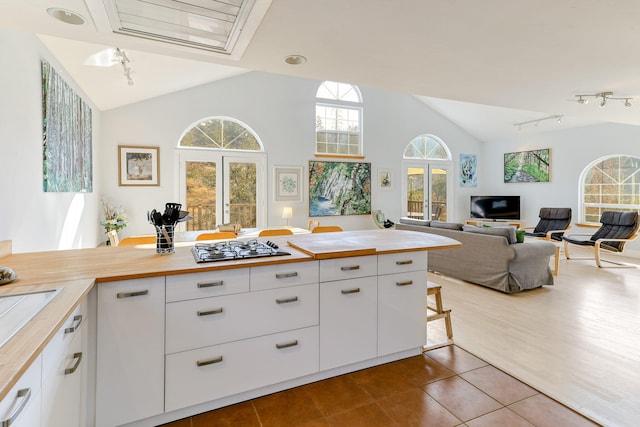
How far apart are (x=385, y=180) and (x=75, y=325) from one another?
690 centimetres

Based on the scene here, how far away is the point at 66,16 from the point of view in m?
1.70


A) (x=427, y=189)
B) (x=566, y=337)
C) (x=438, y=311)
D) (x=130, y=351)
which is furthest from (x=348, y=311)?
(x=427, y=189)

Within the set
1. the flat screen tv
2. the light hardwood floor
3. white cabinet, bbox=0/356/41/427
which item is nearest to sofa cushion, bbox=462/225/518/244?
the light hardwood floor

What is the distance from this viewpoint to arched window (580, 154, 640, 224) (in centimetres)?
611

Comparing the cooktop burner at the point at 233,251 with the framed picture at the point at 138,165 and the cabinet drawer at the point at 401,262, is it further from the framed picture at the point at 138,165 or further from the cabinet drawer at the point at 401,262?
the framed picture at the point at 138,165

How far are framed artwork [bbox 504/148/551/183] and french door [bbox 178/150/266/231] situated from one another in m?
6.07

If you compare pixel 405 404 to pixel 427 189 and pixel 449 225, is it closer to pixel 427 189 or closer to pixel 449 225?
pixel 449 225

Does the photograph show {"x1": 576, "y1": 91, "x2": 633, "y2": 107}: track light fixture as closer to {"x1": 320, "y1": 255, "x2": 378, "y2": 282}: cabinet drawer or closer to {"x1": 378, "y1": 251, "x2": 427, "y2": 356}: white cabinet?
{"x1": 378, "y1": 251, "x2": 427, "y2": 356}: white cabinet

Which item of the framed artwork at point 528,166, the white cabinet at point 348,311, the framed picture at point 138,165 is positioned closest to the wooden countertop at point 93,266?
the white cabinet at point 348,311

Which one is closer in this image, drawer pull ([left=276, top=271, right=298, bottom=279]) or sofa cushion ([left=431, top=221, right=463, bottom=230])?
drawer pull ([left=276, top=271, right=298, bottom=279])

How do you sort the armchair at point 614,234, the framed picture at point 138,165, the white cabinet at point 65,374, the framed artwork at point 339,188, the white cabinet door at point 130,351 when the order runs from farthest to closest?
the framed artwork at point 339,188 < the framed picture at point 138,165 < the armchair at point 614,234 < the white cabinet door at point 130,351 < the white cabinet at point 65,374

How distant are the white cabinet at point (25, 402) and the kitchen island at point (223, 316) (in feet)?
0.57

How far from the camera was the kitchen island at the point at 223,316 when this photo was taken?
1.54 meters

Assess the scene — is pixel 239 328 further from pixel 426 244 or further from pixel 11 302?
pixel 426 244
